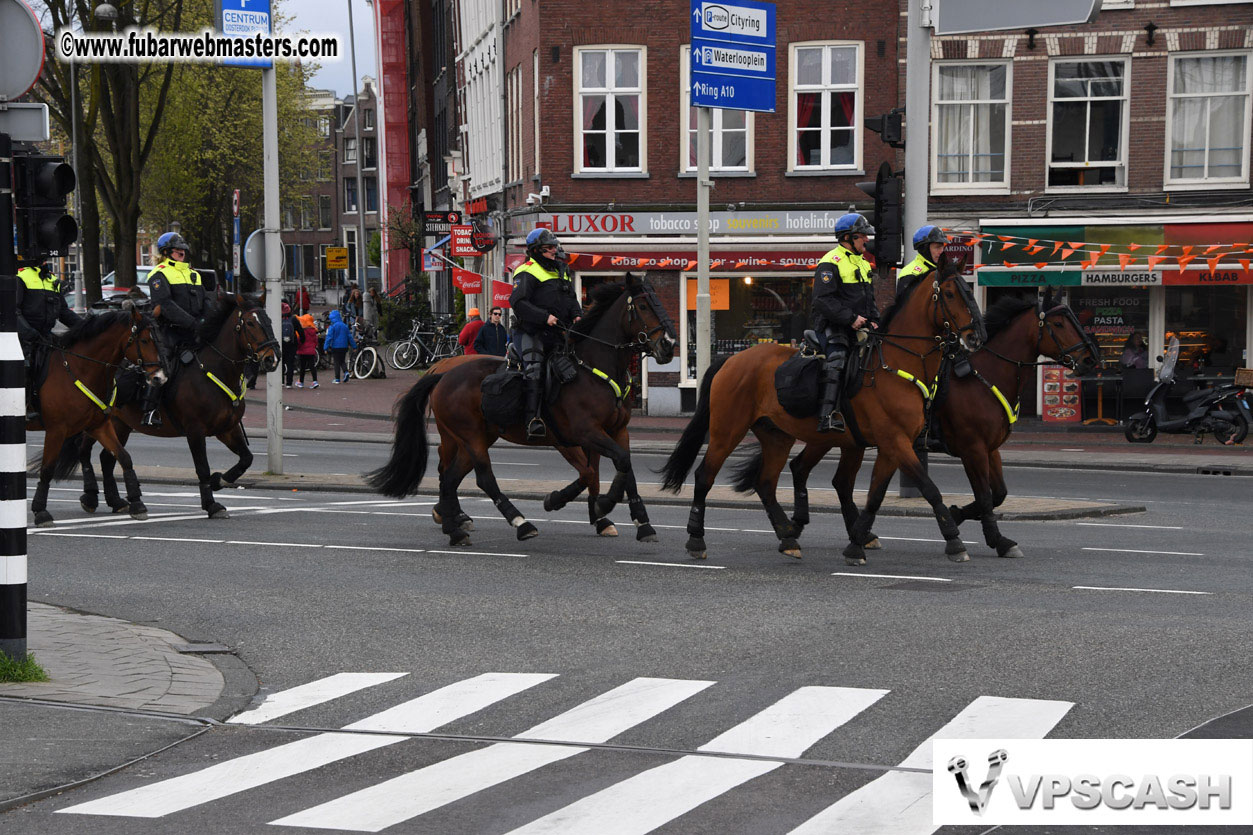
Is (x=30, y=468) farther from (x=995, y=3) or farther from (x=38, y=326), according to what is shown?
(x=995, y=3)

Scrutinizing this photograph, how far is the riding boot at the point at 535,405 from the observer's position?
13188mm

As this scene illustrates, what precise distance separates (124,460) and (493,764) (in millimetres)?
9342

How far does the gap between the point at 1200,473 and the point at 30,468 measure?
15419mm

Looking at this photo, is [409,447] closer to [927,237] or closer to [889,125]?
[927,237]

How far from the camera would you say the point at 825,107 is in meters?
31.3

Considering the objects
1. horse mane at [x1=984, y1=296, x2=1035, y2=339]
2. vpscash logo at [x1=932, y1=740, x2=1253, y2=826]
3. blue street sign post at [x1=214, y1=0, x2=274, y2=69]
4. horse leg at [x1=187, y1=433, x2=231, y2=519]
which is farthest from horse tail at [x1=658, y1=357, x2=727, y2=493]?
blue street sign post at [x1=214, y1=0, x2=274, y2=69]

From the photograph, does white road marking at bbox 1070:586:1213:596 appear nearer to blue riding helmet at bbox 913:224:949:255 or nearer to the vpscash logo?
blue riding helmet at bbox 913:224:949:255

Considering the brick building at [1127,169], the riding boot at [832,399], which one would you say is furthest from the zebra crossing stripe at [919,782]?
the brick building at [1127,169]

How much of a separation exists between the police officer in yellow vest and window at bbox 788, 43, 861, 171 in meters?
18.9

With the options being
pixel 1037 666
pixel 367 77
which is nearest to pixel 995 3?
pixel 1037 666

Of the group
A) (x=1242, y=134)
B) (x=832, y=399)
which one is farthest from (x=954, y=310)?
(x=1242, y=134)

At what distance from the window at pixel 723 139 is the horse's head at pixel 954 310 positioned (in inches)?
766

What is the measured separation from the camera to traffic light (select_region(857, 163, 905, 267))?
15.8 metres

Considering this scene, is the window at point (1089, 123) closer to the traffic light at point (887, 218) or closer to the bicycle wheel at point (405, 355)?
the traffic light at point (887, 218)
